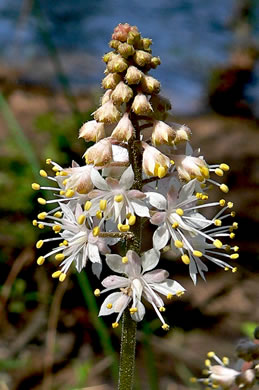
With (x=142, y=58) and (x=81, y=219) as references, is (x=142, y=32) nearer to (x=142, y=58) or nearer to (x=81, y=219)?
(x=142, y=58)

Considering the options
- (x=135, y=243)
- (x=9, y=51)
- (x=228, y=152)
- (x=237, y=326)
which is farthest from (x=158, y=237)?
(x=9, y=51)

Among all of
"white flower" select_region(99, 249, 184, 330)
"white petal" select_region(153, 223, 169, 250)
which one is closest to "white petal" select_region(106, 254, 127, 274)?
"white flower" select_region(99, 249, 184, 330)

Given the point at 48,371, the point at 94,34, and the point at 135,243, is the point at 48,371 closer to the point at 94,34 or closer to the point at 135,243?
the point at 135,243

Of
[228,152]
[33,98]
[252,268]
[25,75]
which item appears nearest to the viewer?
[252,268]

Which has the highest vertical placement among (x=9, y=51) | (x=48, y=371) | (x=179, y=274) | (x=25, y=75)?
(x=9, y=51)

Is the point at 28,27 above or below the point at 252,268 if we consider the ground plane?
above

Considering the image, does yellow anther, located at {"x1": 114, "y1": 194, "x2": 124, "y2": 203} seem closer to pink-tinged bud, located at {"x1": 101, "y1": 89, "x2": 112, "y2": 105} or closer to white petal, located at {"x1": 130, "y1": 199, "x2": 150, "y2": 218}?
white petal, located at {"x1": 130, "y1": 199, "x2": 150, "y2": 218}

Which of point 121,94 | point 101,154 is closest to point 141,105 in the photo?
point 121,94
